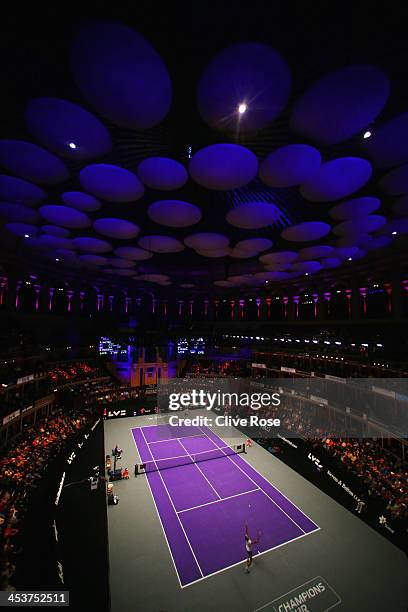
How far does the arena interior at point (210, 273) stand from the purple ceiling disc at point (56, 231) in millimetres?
173

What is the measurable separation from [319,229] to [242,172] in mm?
6873

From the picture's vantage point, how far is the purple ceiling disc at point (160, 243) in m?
16.8

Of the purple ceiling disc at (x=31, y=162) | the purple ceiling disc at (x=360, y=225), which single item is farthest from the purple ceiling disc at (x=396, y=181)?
the purple ceiling disc at (x=31, y=162)

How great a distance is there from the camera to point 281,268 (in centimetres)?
2436

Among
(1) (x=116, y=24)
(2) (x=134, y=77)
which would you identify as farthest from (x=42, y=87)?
(1) (x=116, y=24)

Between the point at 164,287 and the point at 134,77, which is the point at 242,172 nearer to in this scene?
the point at 134,77

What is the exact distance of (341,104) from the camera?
278 inches

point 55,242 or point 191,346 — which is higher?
point 55,242

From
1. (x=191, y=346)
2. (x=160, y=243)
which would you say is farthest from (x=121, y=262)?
(x=191, y=346)

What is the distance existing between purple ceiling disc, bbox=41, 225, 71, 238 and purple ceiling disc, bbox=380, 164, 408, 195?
627 inches

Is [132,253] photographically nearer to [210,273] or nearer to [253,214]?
[253,214]

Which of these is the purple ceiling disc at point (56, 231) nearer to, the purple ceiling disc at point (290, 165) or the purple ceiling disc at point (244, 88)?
the purple ceiling disc at point (244, 88)

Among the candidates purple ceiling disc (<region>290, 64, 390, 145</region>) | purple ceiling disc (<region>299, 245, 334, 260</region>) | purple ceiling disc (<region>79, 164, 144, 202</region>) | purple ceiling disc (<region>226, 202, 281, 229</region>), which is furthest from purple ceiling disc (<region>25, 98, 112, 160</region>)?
purple ceiling disc (<region>299, 245, 334, 260</region>)

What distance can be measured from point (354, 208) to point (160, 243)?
10816mm
